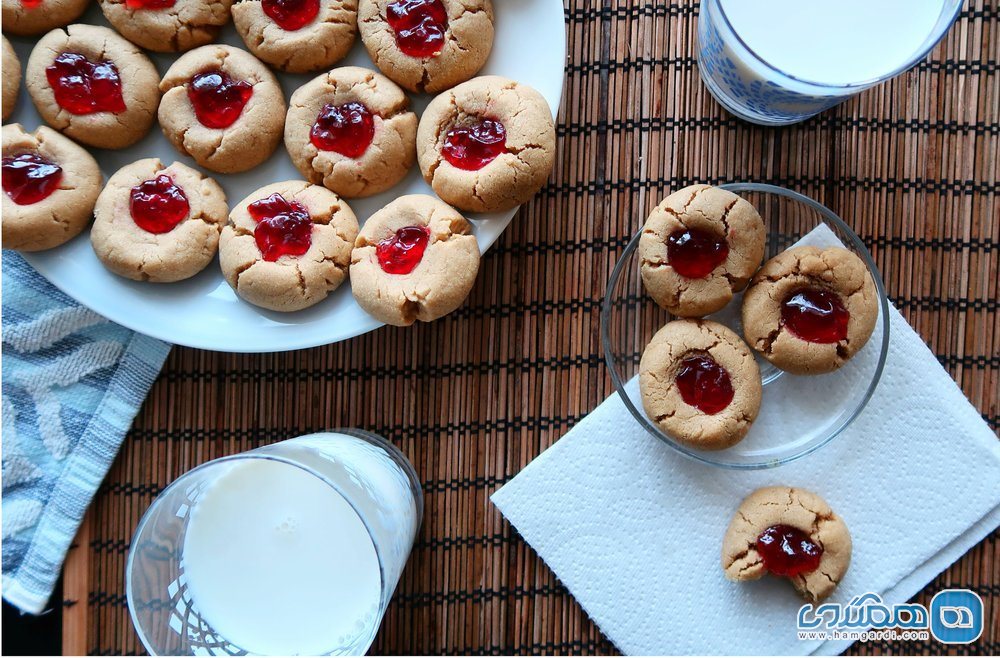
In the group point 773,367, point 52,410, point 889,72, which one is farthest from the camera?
point 52,410

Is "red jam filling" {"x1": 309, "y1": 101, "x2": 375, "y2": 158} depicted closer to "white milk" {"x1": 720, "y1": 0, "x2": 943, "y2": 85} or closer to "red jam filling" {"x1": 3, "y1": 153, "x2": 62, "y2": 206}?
"red jam filling" {"x1": 3, "y1": 153, "x2": 62, "y2": 206}

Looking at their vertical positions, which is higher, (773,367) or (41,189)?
(41,189)

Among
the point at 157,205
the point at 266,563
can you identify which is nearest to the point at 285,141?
the point at 157,205

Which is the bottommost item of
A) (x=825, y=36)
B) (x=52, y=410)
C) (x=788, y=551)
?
(x=788, y=551)

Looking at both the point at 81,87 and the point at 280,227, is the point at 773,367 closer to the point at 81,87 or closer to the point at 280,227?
the point at 280,227

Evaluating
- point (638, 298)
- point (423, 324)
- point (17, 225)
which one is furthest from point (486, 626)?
point (17, 225)

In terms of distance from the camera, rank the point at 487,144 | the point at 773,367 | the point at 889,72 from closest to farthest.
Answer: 1. the point at 889,72
2. the point at 487,144
3. the point at 773,367
